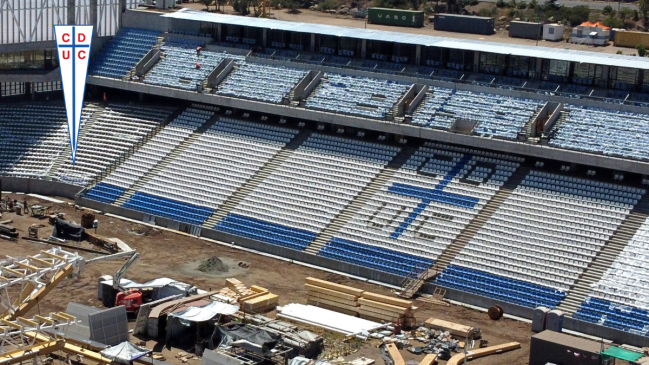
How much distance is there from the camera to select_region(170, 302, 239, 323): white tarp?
167ft

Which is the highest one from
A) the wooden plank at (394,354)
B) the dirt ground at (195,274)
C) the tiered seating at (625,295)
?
the tiered seating at (625,295)

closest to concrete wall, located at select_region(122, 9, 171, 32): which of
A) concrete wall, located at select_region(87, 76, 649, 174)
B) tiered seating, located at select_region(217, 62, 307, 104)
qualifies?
concrete wall, located at select_region(87, 76, 649, 174)

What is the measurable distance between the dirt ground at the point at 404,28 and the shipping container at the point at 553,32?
585 mm

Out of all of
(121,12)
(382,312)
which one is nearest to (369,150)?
(382,312)

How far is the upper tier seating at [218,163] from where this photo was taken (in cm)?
7050

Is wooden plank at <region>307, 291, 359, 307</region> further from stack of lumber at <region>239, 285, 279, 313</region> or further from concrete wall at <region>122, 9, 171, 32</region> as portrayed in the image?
concrete wall at <region>122, 9, 171, 32</region>

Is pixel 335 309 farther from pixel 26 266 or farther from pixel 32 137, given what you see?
pixel 32 137

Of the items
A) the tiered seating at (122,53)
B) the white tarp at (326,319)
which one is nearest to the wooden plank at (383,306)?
the white tarp at (326,319)

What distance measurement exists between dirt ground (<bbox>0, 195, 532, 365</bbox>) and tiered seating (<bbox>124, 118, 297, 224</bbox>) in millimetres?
3066

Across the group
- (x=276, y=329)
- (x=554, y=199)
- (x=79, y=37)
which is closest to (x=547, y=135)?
(x=554, y=199)

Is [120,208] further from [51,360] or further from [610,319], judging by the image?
[610,319]

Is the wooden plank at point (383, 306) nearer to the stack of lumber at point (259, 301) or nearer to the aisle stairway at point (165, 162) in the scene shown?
the stack of lumber at point (259, 301)

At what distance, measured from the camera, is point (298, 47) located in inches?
3177

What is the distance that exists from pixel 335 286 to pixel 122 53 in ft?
119
